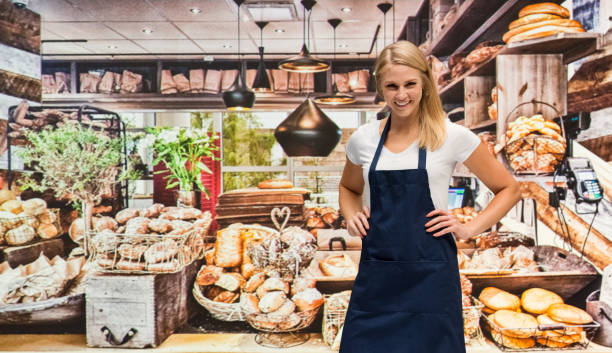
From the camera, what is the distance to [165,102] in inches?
267

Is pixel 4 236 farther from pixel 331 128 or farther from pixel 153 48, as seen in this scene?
pixel 153 48

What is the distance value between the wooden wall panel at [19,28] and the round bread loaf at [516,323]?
10.9ft

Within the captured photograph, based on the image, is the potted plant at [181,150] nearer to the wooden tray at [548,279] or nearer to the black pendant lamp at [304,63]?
the black pendant lamp at [304,63]

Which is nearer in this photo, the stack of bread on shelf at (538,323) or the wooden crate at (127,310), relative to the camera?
the stack of bread on shelf at (538,323)

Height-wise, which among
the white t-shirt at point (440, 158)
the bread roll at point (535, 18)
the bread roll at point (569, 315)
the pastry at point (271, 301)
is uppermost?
the bread roll at point (535, 18)

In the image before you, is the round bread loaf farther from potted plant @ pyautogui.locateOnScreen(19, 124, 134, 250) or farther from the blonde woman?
potted plant @ pyautogui.locateOnScreen(19, 124, 134, 250)

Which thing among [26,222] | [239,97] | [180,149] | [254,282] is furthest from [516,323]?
[239,97]

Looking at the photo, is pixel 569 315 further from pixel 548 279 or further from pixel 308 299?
pixel 308 299

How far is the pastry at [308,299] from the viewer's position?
204 cm

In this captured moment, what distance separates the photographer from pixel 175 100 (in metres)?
6.72

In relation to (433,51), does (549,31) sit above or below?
below

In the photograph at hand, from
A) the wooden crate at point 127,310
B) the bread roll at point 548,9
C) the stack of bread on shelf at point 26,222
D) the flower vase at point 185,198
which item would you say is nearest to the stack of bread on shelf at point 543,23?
the bread roll at point 548,9

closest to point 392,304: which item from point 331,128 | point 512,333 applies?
point 512,333

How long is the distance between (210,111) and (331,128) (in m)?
3.70
